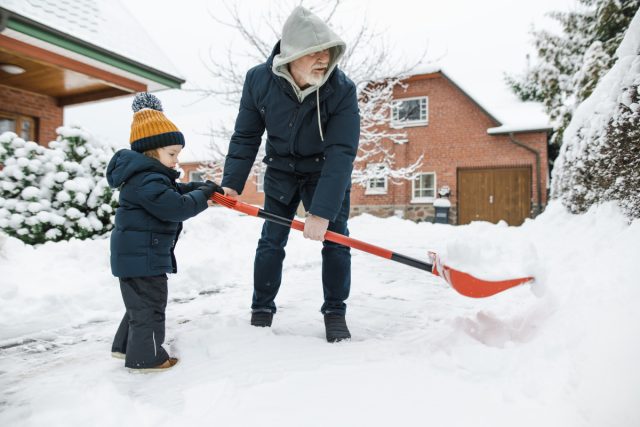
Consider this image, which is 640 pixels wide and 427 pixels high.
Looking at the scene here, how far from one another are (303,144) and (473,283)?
3.74 feet

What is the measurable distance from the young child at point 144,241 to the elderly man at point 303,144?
541 millimetres

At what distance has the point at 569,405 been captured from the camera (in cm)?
121

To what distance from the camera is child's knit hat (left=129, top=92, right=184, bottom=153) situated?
73.6 inches

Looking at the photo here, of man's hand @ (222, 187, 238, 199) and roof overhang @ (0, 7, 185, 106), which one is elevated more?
roof overhang @ (0, 7, 185, 106)

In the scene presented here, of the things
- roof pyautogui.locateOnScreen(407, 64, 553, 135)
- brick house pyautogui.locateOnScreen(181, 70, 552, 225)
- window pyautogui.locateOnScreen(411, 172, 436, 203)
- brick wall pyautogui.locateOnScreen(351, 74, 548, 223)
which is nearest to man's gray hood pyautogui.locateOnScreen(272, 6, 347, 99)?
roof pyautogui.locateOnScreen(407, 64, 553, 135)

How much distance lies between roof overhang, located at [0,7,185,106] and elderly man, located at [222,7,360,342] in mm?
4710

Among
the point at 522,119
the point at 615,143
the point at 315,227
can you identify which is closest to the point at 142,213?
the point at 315,227

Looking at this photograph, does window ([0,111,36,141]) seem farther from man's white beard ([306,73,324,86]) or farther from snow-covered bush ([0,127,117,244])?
man's white beard ([306,73,324,86])

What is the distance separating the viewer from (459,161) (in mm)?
14898

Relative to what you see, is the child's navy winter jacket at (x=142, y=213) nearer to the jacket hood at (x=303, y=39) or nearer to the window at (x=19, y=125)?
the jacket hood at (x=303, y=39)

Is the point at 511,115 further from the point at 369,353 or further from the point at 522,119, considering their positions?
the point at 369,353

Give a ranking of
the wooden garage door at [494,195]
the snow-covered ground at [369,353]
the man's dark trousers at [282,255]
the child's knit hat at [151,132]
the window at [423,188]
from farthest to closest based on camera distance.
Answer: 1. the window at [423,188]
2. the wooden garage door at [494,195]
3. the man's dark trousers at [282,255]
4. the child's knit hat at [151,132]
5. the snow-covered ground at [369,353]

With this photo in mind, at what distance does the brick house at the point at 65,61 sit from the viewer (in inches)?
232

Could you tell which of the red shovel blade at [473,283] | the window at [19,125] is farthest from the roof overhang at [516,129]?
the red shovel blade at [473,283]
